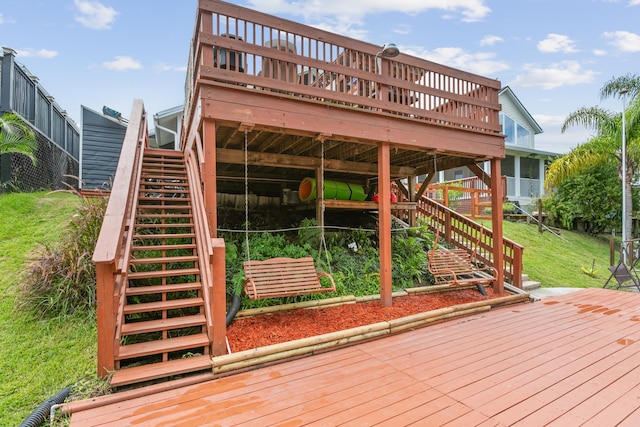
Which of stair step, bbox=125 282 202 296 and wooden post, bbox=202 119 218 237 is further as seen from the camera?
wooden post, bbox=202 119 218 237

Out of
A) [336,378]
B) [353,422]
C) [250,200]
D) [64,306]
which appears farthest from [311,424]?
[250,200]

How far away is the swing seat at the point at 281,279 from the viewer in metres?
4.07

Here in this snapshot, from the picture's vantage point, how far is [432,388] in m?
2.75

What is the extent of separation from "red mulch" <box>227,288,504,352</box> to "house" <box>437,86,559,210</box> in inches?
521

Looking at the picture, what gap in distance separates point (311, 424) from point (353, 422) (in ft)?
0.97

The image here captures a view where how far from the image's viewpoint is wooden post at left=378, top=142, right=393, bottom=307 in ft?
16.4

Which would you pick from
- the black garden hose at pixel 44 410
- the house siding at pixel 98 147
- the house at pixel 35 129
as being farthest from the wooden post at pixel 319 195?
the house siding at pixel 98 147

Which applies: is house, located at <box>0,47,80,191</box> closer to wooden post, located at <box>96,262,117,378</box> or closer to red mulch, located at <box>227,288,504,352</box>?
wooden post, located at <box>96,262,117,378</box>

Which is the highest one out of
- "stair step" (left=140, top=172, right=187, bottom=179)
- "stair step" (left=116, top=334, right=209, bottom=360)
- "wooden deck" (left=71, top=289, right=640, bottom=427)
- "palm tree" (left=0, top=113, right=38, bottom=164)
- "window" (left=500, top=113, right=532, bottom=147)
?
"window" (left=500, top=113, right=532, bottom=147)

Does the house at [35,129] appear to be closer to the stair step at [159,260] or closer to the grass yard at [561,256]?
the stair step at [159,260]

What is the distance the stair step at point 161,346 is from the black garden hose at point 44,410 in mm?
412

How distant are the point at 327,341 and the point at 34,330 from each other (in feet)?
10.5

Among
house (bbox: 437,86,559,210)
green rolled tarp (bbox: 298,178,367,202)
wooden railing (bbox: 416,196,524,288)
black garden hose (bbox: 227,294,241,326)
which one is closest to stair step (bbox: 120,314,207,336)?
black garden hose (bbox: 227,294,241,326)

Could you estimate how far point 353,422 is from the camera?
2.27m
